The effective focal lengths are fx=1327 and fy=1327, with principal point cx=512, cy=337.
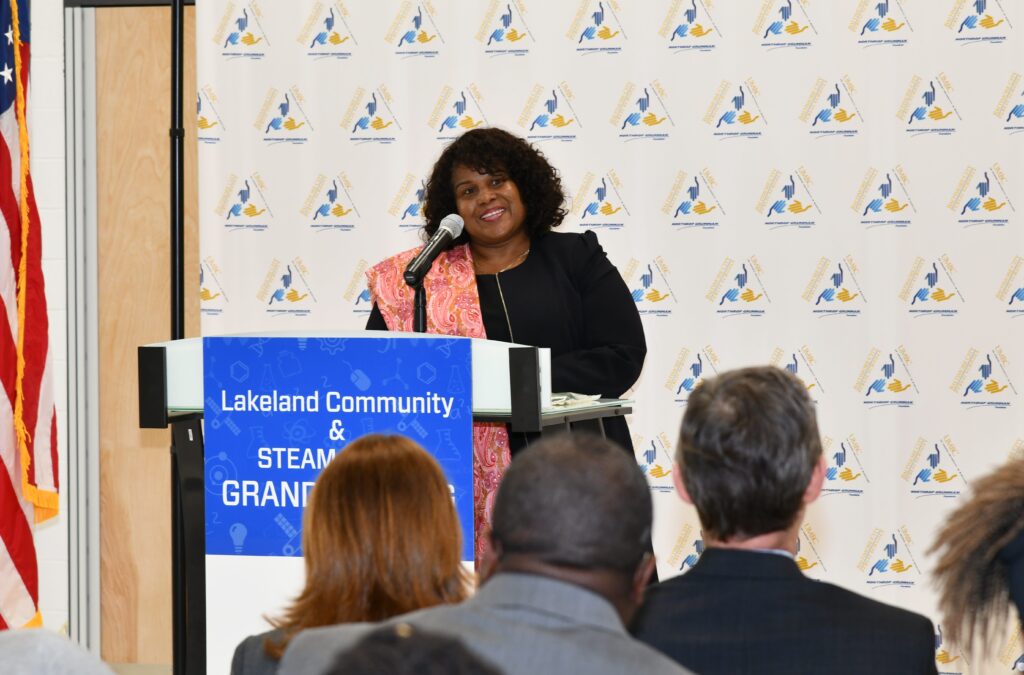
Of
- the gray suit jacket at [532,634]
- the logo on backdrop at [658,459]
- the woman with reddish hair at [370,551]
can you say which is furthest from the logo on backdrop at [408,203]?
the gray suit jacket at [532,634]

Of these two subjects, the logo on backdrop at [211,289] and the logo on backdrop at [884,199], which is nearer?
the logo on backdrop at [884,199]

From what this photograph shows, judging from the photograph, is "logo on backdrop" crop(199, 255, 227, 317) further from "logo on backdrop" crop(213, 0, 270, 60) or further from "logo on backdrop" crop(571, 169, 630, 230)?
"logo on backdrop" crop(571, 169, 630, 230)

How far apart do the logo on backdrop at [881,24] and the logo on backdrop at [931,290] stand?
0.74m

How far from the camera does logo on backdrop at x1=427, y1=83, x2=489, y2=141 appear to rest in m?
4.66

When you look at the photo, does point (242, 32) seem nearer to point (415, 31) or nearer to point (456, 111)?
point (415, 31)

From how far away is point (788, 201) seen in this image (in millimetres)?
4508

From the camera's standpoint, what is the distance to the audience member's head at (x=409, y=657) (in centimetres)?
72

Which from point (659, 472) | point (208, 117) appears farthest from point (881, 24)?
point (208, 117)

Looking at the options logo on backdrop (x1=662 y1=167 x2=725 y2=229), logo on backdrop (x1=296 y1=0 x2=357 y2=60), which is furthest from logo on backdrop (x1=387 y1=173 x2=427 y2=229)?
logo on backdrop (x1=662 y1=167 x2=725 y2=229)

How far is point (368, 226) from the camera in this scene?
4719mm

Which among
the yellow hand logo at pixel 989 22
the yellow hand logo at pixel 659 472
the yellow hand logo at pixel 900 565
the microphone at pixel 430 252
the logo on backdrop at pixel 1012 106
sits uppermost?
the yellow hand logo at pixel 989 22

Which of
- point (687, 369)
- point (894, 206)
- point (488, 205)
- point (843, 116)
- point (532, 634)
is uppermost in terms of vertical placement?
point (843, 116)

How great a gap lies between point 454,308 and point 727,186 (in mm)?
1605

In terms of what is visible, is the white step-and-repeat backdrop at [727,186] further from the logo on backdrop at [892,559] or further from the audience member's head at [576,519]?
the audience member's head at [576,519]
